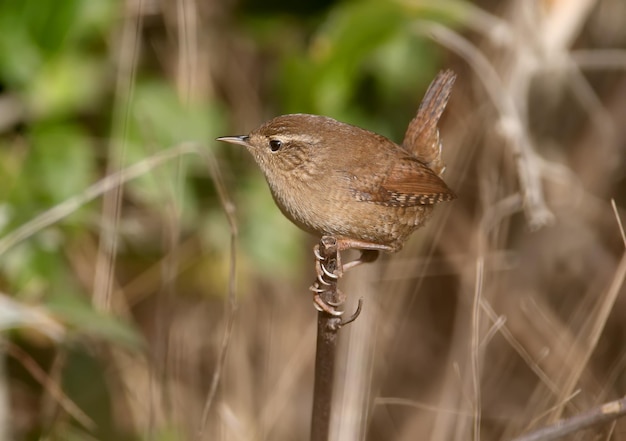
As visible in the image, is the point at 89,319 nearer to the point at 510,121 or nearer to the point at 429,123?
the point at 429,123

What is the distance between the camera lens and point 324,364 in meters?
1.76

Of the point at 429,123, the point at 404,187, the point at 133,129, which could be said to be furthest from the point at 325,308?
the point at 133,129

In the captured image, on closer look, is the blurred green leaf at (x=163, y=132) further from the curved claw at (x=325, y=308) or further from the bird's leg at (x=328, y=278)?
the curved claw at (x=325, y=308)

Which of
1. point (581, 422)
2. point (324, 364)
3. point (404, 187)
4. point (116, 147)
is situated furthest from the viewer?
point (116, 147)

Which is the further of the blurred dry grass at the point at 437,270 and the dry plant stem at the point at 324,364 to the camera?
the blurred dry grass at the point at 437,270

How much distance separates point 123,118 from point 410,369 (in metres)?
1.94

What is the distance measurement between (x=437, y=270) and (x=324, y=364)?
8.06ft

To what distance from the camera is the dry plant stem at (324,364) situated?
1.74 m

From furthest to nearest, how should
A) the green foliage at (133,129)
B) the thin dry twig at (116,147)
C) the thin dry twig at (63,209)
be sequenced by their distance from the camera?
the thin dry twig at (116,147)
the green foliage at (133,129)
the thin dry twig at (63,209)

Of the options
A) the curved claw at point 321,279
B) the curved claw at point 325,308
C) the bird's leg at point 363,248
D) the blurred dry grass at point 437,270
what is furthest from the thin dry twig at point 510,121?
the curved claw at point 325,308

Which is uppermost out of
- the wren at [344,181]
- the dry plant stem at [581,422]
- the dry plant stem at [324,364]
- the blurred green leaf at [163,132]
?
the blurred green leaf at [163,132]

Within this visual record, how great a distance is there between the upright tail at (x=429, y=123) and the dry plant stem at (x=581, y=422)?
4.03 feet

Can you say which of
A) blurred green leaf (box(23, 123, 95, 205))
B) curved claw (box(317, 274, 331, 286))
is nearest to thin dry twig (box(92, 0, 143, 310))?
blurred green leaf (box(23, 123, 95, 205))

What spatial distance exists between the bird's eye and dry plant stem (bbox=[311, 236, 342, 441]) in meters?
0.63
